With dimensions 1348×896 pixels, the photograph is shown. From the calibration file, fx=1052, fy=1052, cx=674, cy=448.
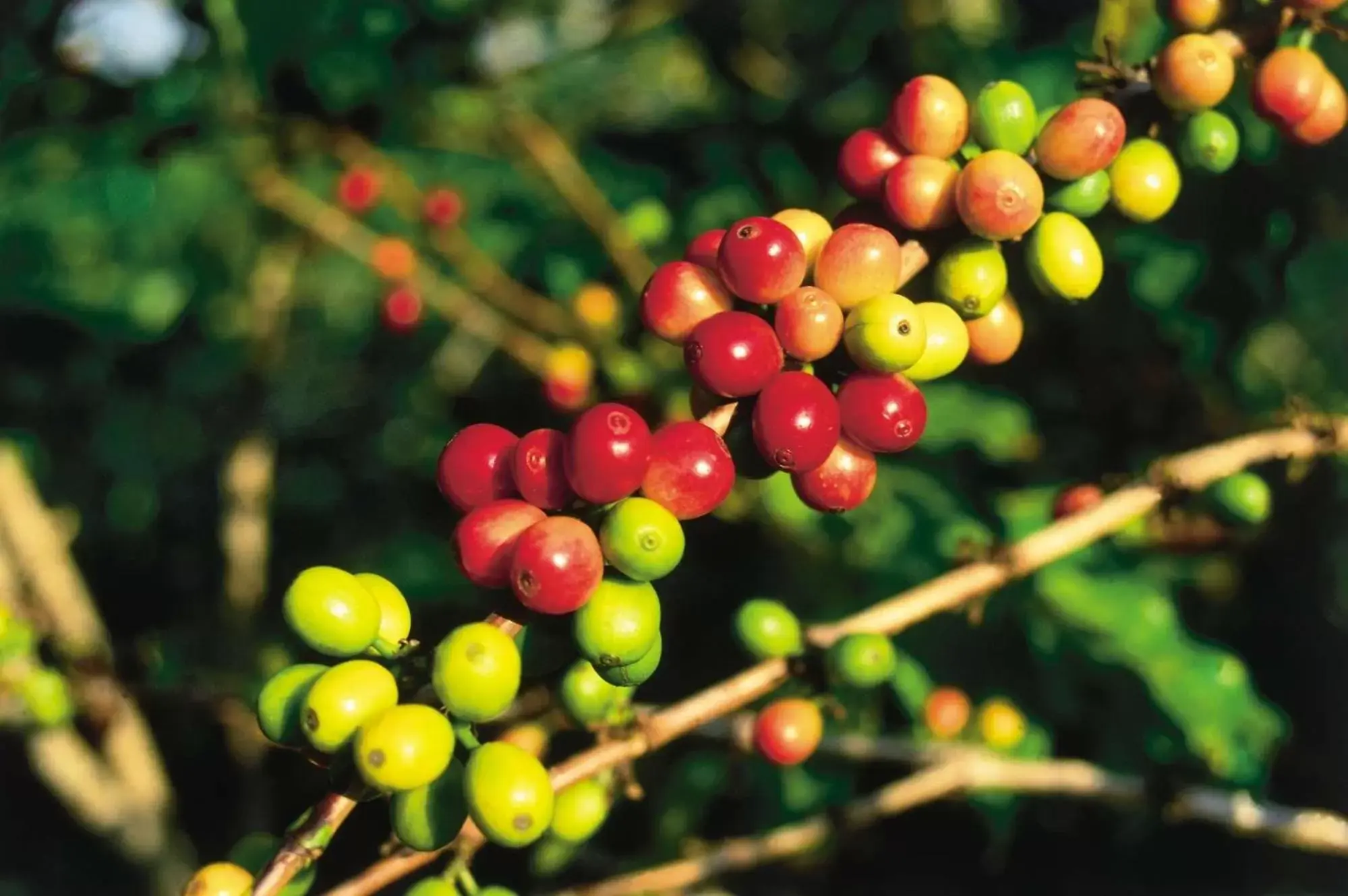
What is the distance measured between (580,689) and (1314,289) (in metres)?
2.15

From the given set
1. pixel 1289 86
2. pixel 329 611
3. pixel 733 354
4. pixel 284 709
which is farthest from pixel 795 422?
pixel 1289 86

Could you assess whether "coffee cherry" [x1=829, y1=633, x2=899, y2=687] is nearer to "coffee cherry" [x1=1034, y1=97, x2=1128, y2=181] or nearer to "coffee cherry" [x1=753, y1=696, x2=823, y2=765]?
"coffee cherry" [x1=753, y1=696, x2=823, y2=765]

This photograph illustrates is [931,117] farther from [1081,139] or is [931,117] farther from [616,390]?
[616,390]

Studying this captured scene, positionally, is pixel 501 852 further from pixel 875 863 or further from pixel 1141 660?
pixel 1141 660

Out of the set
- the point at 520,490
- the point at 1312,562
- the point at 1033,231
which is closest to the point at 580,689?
the point at 520,490

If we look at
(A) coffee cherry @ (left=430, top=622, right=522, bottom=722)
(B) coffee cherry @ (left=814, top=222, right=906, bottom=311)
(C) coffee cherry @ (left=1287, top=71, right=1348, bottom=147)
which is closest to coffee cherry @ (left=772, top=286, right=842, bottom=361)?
(B) coffee cherry @ (left=814, top=222, right=906, bottom=311)

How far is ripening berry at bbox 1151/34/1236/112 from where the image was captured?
Result: 1365 millimetres

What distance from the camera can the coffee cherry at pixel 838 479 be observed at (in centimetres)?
123

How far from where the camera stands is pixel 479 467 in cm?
118

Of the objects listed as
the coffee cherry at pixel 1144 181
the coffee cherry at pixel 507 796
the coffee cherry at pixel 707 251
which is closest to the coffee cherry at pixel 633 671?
the coffee cherry at pixel 507 796

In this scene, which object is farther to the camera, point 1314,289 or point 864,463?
point 1314,289

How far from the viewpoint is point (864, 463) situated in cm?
125

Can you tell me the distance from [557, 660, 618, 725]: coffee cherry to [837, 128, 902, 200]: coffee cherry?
2.39 feet

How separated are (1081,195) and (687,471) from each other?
26.4 inches
